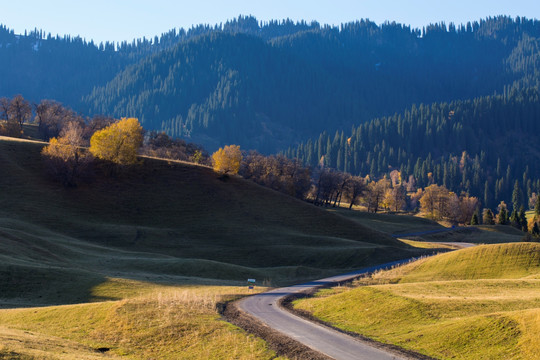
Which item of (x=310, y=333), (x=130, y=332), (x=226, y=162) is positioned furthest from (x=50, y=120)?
(x=310, y=333)

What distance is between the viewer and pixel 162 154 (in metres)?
154

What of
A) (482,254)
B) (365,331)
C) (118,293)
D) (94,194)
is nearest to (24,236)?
(118,293)

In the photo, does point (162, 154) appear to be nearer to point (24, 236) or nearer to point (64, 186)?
Result: point (64, 186)

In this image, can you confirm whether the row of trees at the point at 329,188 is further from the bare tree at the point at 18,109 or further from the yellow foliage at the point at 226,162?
the bare tree at the point at 18,109

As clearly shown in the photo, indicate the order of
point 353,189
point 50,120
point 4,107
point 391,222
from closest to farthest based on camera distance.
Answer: point 391,222
point 4,107
point 50,120
point 353,189

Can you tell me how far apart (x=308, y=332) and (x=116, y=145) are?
87641mm

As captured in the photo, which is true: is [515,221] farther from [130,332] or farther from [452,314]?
[130,332]

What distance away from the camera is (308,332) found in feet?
101

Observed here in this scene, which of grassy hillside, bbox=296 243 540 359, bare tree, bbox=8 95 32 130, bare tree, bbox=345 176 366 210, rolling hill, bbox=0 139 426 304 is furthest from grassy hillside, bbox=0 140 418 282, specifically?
bare tree, bbox=8 95 32 130

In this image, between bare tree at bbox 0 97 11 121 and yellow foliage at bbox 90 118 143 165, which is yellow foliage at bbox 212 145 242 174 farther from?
bare tree at bbox 0 97 11 121

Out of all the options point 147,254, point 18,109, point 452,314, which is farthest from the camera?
point 18,109

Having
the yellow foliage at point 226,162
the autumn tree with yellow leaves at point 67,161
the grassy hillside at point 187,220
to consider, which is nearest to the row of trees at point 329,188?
the yellow foliage at point 226,162

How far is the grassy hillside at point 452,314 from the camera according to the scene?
24438mm

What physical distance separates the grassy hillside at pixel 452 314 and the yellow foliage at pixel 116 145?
2766 inches
